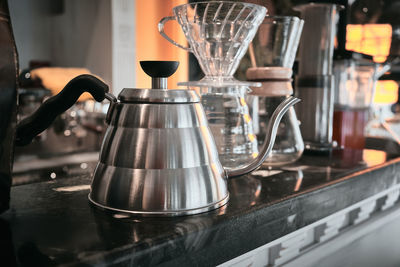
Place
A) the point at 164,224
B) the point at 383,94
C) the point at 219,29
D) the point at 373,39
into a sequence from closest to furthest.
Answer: the point at 164,224
the point at 219,29
the point at 373,39
the point at 383,94

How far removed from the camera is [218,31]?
69 cm

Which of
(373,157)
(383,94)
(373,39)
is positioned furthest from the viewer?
(383,94)

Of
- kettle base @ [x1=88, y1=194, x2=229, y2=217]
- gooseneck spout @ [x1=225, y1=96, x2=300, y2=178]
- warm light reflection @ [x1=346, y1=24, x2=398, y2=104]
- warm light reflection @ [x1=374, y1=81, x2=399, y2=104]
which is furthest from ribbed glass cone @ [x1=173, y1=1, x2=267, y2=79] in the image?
warm light reflection @ [x1=374, y1=81, x2=399, y2=104]

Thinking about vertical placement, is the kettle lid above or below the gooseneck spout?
above

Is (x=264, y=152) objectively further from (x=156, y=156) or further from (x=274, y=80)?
(x=274, y=80)

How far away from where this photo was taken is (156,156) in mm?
466

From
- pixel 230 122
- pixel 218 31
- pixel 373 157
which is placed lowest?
pixel 373 157

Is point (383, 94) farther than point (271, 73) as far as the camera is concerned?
Yes

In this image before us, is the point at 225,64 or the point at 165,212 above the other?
the point at 225,64

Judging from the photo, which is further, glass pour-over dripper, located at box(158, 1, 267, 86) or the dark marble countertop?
glass pour-over dripper, located at box(158, 1, 267, 86)

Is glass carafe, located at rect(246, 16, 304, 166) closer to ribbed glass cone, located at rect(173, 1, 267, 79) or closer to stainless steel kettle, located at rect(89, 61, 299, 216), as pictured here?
ribbed glass cone, located at rect(173, 1, 267, 79)

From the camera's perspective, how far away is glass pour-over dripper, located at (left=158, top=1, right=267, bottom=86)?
0.65 metres

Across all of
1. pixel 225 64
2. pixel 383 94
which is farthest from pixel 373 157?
pixel 383 94

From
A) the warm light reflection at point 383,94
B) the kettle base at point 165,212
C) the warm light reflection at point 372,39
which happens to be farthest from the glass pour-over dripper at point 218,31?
the warm light reflection at point 383,94
